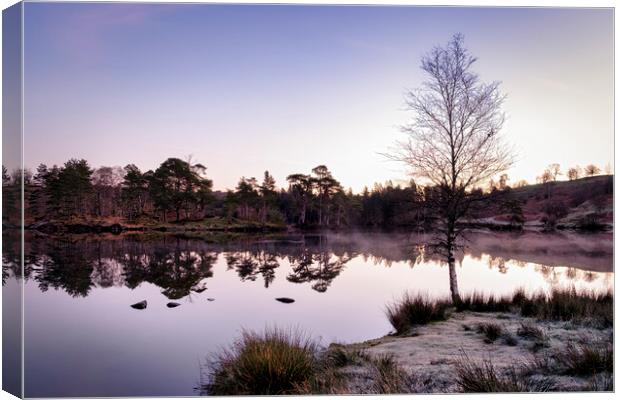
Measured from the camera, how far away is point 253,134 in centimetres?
846

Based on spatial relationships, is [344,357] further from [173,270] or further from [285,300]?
[173,270]

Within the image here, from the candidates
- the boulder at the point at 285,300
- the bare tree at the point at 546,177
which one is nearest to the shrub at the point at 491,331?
the bare tree at the point at 546,177

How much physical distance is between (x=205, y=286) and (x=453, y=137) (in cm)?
525

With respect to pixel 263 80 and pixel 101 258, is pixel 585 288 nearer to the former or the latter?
pixel 263 80

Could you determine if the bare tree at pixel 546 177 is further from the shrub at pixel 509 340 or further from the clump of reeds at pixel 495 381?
the clump of reeds at pixel 495 381

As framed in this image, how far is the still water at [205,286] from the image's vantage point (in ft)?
20.5

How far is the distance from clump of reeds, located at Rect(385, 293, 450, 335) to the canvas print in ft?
0.13

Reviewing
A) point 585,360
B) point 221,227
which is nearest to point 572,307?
point 585,360

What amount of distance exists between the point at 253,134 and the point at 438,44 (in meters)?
3.30

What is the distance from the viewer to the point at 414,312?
25.9ft

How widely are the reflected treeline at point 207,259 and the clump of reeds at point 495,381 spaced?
3447 mm

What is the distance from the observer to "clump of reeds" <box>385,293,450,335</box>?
25.6 feet

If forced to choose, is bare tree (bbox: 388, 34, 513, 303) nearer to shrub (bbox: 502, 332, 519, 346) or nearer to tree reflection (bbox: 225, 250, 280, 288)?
shrub (bbox: 502, 332, 519, 346)

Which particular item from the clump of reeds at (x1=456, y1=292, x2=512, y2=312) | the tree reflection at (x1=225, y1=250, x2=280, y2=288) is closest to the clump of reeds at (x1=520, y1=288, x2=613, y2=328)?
the clump of reeds at (x1=456, y1=292, x2=512, y2=312)
